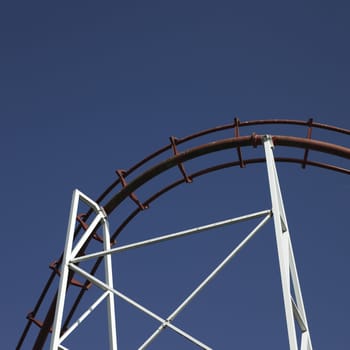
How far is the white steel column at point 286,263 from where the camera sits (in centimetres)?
847

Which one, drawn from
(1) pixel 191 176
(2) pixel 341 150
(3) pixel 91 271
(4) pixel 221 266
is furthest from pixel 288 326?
(3) pixel 91 271

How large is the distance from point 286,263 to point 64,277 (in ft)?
12.0

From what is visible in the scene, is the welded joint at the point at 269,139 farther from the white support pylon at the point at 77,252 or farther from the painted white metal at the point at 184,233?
the white support pylon at the point at 77,252

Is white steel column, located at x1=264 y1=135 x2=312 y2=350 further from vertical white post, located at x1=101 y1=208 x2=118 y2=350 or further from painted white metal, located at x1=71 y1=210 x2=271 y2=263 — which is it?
vertical white post, located at x1=101 y1=208 x2=118 y2=350

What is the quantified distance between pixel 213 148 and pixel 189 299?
101 inches

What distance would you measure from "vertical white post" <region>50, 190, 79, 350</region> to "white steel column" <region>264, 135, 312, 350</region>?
3232 mm

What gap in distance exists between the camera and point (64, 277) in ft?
36.0

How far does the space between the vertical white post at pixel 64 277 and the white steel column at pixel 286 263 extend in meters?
3.23

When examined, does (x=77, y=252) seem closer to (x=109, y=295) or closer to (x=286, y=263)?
(x=109, y=295)

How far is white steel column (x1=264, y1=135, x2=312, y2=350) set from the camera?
27.8ft

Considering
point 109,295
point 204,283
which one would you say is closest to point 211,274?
point 204,283

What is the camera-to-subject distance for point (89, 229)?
1198 cm

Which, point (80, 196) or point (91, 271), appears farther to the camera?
point (91, 271)

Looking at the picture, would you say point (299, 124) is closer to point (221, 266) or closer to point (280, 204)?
point (280, 204)
